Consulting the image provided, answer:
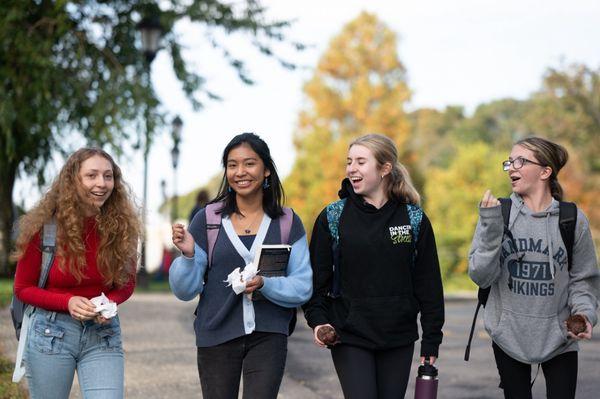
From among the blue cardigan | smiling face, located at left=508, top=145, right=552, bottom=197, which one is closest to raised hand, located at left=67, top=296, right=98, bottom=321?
the blue cardigan

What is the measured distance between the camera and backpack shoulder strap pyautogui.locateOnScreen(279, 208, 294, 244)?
4.46 meters

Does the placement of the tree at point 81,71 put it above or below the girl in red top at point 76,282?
above

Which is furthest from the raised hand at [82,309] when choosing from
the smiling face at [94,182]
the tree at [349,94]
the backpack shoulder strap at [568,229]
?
the tree at [349,94]

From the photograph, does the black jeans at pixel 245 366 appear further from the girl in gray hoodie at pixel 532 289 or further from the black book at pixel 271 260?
the girl in gray hoodie at pixel 532 289

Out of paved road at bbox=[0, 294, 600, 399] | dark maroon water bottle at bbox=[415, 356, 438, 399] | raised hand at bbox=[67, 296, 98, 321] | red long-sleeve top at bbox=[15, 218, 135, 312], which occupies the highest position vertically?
red long-sleeve top at bbox=[15, 218, 135, 312]

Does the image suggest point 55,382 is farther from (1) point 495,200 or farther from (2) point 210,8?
(2) point 210,8

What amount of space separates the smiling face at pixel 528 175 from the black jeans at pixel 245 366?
1.55 metres

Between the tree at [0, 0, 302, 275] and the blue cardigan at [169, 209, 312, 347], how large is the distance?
36.9ft

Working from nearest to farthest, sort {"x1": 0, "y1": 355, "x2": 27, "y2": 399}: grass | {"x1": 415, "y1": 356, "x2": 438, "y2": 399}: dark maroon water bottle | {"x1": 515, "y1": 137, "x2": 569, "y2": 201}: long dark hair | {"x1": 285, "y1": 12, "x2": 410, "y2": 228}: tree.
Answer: {"x1": 415, "y1": 356, "x2": 438, "y2": 399}: dark maroon water bottle
{"x1": 515, "y1": 137, "x2": 569, "y2": 201}: long dark hair
{"x1": 0, "y1": 355, "x2": 27, "y2": 399}: grass
{"x1": 285, "y1": 12, "x2": 410, "y2": 228}: tree

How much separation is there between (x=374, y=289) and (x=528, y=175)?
3.54 ft

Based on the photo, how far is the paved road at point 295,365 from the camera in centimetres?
769

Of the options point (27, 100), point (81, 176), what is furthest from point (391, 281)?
point (27, 100)

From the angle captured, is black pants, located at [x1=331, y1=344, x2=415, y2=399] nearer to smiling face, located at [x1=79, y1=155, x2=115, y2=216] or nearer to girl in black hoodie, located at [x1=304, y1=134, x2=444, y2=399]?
girl in black hoodie, located at [x1=304, y1=134, x2=444, y2=399]

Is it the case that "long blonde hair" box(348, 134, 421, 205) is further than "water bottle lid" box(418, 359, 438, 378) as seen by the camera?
Yes
